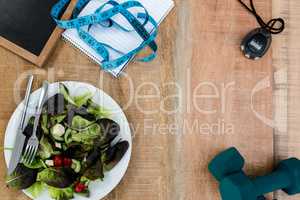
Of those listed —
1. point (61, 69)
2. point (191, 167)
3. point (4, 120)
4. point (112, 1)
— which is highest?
point (112, 1)

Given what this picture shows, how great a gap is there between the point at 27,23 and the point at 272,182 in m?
0.60

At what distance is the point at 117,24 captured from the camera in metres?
0.98

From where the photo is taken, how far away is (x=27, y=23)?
3.10 feet

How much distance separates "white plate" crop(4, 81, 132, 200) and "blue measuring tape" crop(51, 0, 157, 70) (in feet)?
0.22

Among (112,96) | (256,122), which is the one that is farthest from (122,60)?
A: (256,122)

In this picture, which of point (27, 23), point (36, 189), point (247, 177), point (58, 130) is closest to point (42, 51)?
point (27, 23)

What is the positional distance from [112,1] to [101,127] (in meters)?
0.27

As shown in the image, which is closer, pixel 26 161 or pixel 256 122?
pixel 26 161

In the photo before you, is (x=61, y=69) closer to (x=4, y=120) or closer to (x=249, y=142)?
(x=4, y=120)

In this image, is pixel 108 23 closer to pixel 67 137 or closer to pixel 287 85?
pixel 67 137

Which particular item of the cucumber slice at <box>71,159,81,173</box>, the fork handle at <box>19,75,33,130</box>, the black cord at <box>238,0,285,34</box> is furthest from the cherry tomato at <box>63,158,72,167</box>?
the black cord at <box>238,0,285,34</box>

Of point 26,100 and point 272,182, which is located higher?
point 26,100

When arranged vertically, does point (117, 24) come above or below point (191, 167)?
above

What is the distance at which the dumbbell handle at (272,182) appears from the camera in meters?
0.93
